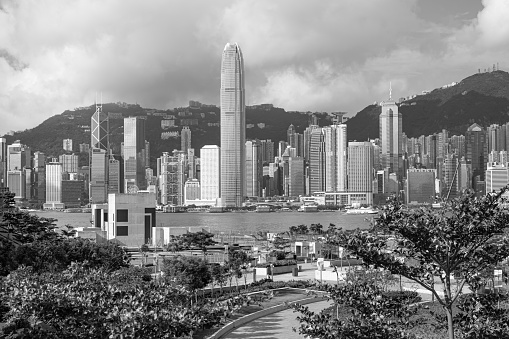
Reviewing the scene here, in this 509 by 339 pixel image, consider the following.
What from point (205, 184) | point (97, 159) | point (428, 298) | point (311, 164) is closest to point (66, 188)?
point (97, 159)

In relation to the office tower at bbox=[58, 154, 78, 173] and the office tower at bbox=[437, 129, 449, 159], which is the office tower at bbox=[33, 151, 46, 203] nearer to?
the office tower at bbox=[58, 154, 78, 173]

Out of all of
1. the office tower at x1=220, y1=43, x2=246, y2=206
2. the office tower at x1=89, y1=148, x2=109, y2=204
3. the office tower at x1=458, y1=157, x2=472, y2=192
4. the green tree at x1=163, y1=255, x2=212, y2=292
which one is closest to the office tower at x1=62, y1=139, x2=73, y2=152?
the office tower at x1=89, y1=148, x2=109, y2=204

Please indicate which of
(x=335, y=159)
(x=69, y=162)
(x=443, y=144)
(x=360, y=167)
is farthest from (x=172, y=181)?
(x=443, y=144)

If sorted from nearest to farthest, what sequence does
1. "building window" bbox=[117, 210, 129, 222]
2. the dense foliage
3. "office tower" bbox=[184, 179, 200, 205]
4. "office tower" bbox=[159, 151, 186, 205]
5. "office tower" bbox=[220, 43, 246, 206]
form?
1. the dense foliage
2. "building window" bbox=[117, 210, 129, 222]
3. "office tower" bbox=[220, 43, 246, 206]
4. "office tower" bbox=[159, 151, 186, 205]
5. "office tower" bbox=[184, 179, 200, 205]

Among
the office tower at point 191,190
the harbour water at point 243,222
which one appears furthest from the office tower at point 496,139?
the office tower at point 191,190

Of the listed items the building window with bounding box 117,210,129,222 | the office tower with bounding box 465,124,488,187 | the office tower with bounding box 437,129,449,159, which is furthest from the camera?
the office tower with bounding box 437,129,449,159

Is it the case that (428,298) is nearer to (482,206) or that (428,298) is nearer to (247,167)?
(482,206)
